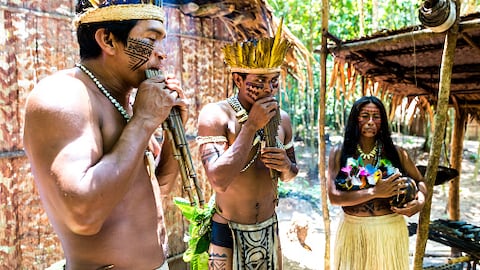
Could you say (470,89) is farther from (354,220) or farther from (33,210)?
(33,210)

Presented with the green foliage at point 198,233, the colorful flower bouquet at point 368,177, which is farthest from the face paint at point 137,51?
the colorful flower bouquet at point 368,177

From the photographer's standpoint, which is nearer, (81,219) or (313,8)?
(81,219)

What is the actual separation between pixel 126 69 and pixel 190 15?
2.68 meters

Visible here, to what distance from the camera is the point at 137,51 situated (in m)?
1.43

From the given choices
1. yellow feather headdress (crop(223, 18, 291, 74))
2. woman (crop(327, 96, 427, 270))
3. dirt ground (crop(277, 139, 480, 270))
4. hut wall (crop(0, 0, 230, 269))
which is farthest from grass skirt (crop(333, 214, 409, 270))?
hut wall (crop(0, 0, 230, 269))

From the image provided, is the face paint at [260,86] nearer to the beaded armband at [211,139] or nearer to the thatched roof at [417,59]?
the beaded armband at [211,139]

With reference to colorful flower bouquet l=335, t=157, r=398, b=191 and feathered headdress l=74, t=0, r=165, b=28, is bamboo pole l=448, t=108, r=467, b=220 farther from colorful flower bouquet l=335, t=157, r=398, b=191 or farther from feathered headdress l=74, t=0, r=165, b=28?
feathered headdress l=74, t=0, r=165, b=28

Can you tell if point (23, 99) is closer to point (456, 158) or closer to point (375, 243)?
point (375, 243)

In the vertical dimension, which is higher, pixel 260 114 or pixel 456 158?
pixel 260 114

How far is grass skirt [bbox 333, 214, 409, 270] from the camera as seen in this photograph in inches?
124

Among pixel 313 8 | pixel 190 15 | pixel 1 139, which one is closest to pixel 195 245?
pixel 1 139

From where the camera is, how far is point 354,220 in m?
3.24

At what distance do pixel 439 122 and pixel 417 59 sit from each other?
3.86ft

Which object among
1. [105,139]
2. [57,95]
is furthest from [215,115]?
[57,95]
